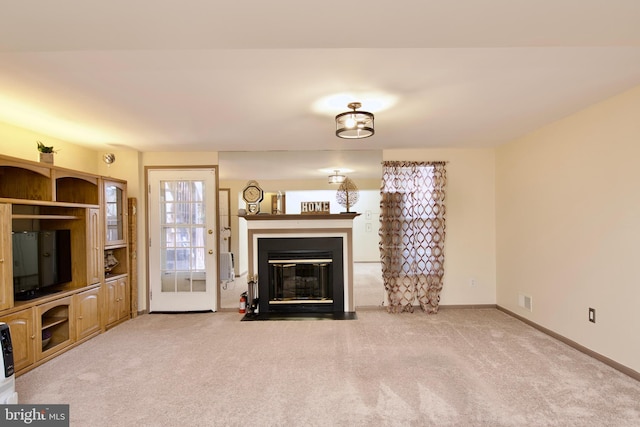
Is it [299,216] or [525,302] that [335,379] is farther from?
[525,302]

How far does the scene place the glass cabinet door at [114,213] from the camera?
3.95 m

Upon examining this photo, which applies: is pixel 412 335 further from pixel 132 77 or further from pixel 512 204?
pixel 132 77

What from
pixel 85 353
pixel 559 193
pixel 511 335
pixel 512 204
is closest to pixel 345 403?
pixel 511 335

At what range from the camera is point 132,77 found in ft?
7.28

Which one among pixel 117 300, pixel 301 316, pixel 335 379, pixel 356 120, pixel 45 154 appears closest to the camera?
pixel 335 379

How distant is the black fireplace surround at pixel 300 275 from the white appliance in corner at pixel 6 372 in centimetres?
270

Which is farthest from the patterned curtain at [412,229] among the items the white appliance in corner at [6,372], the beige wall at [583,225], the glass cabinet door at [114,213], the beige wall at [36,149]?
the beige wall at [36,149]

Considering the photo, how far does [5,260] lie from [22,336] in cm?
68

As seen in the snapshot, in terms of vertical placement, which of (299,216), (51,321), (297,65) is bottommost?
(51,321)

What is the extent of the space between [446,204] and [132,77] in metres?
4.04

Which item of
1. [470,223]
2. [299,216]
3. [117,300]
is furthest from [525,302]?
[117,300]

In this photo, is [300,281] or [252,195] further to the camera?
[300,281]

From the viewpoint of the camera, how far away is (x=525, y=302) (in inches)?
156

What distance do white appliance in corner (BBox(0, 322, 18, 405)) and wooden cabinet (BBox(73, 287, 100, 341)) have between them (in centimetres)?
121
